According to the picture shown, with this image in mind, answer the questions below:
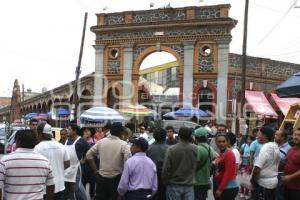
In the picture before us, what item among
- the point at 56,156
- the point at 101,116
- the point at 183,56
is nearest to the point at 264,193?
the point at 56,156

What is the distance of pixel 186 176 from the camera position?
7.69m

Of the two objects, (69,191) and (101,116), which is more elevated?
(101,116)

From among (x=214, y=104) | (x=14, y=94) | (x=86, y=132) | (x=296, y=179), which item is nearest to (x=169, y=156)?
(x=296, y=179)

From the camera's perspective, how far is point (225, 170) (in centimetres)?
791

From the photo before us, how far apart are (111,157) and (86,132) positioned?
2981mm

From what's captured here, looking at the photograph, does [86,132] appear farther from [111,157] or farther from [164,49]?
[164,49]

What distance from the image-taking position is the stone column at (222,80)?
97.5ft

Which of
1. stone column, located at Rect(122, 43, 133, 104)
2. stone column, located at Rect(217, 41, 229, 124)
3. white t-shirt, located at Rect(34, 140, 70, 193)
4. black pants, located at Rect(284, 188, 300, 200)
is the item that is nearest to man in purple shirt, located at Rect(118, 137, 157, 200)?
white t-shirt, located at Rect(34, 140, 70, 193)

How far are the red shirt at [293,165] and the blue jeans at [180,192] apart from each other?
1.48 metres

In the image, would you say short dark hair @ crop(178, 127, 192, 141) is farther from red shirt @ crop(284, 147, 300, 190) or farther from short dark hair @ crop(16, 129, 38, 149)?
short dark hair @ crop(16, 129, 38, 149)

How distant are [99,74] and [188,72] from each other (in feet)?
21.5

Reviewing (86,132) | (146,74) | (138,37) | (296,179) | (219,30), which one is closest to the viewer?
(296,179)

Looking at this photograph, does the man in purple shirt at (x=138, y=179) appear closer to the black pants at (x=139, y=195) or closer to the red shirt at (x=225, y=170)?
the black pants at (x=139, y=195)

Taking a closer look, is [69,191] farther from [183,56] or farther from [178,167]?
[183,56]
